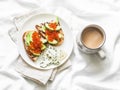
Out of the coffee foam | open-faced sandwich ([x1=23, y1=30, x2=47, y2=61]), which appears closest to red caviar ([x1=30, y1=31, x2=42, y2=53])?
open-faced sandwich ([x1=23, y1=30, x2=47, y2=61])

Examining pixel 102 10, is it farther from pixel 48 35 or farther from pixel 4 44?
pixel 4 44

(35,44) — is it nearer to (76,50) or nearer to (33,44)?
(33,44)

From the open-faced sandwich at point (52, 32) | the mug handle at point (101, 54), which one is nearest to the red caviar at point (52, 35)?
the open-faced sandwich at point (52, 32)

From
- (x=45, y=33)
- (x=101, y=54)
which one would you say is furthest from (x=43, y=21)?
(x=101, y=54)

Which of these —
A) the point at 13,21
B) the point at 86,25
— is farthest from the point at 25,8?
the point at 86,25

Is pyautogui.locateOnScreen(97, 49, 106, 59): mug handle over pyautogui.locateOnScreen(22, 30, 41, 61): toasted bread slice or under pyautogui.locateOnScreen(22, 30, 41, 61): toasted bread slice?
over

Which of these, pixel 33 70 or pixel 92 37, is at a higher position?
pixel 92 37

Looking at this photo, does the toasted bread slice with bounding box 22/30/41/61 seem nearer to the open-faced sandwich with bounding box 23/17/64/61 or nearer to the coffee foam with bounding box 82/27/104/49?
the open-faced sandwich with bounding box 23/17/64/61
